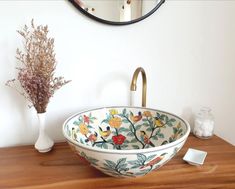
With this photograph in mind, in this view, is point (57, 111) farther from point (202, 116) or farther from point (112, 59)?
point (202, 116)

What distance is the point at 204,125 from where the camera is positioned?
1.09 m

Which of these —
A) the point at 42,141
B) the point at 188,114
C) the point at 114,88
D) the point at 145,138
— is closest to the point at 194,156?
the point at 145,138

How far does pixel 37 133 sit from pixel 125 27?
0.58m

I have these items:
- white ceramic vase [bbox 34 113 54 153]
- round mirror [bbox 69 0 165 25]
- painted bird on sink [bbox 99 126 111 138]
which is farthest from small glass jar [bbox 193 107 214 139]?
white ceramic vase [bbox 34 113 54 153]

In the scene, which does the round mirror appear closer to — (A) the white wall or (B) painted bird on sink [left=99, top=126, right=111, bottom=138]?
(A) the white wall

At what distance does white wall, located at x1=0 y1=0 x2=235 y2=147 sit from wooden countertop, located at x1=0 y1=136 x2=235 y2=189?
16cm

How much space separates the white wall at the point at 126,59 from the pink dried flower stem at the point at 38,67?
0.07 meters

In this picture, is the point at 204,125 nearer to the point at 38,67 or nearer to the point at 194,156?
the point at 194,156

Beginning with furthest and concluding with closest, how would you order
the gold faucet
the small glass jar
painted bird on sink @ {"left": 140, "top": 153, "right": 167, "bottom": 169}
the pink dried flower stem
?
1. the small glass jar
2. the gold faucet
3. the pink dried flower stem
4. painted bird on sink @ {"left": 140, "top": 153, "right": 167, "bottom": 169}

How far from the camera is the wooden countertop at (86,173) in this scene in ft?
2.46

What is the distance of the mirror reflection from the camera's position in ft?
3.23

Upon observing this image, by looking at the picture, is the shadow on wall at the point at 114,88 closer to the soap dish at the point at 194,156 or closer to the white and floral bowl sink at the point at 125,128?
the white and floral bowl sink at the point at 125,128

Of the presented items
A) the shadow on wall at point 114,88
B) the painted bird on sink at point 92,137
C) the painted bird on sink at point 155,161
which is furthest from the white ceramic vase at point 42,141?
the painted bird on sink at point 155,161

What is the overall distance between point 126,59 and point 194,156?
48 cm
